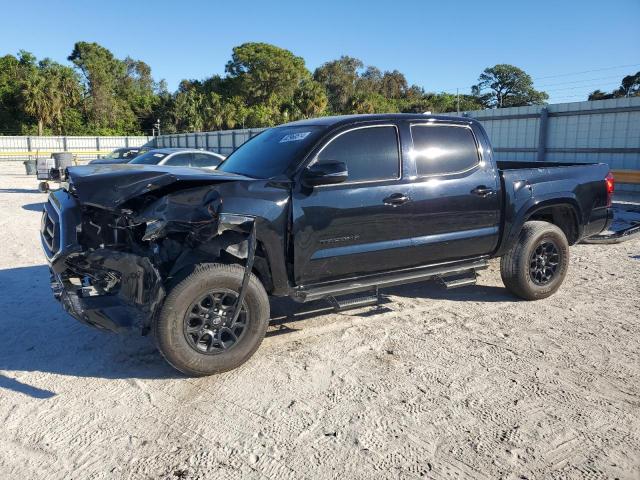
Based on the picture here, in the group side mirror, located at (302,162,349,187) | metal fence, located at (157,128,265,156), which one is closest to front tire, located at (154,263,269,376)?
side mirror, located at (302,162,349,187)

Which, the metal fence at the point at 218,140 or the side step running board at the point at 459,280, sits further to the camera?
the metal fence at the point at 218,140

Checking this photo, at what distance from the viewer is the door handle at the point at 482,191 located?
16.6 ft

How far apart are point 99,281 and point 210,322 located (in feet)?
2.98

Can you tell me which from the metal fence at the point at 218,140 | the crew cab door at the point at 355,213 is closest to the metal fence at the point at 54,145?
the metal fence at the point at 218,140

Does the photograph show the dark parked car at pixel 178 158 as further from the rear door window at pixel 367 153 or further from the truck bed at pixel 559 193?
the truck bed at pixel 559 193

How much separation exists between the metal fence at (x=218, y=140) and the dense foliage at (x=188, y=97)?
13.7 m

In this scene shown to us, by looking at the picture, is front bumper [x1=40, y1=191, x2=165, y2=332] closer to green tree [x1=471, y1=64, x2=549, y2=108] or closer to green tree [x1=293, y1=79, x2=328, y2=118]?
green tree [x1=293, y1=79, x2=328, y2=118]

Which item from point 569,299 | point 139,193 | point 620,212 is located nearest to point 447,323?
point 569,299

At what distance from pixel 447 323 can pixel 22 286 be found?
4.74 meters

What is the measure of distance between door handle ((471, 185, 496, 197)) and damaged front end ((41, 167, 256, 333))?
2.31 m

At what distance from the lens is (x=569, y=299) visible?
5609 mm

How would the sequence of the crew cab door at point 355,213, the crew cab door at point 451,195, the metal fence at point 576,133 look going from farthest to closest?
the metal fence at point 576,133
the crew cab door at point 451,195
the crew cab door at point 355,213

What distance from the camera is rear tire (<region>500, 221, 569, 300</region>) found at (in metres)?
5.41

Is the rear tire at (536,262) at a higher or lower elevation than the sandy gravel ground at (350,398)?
higher
